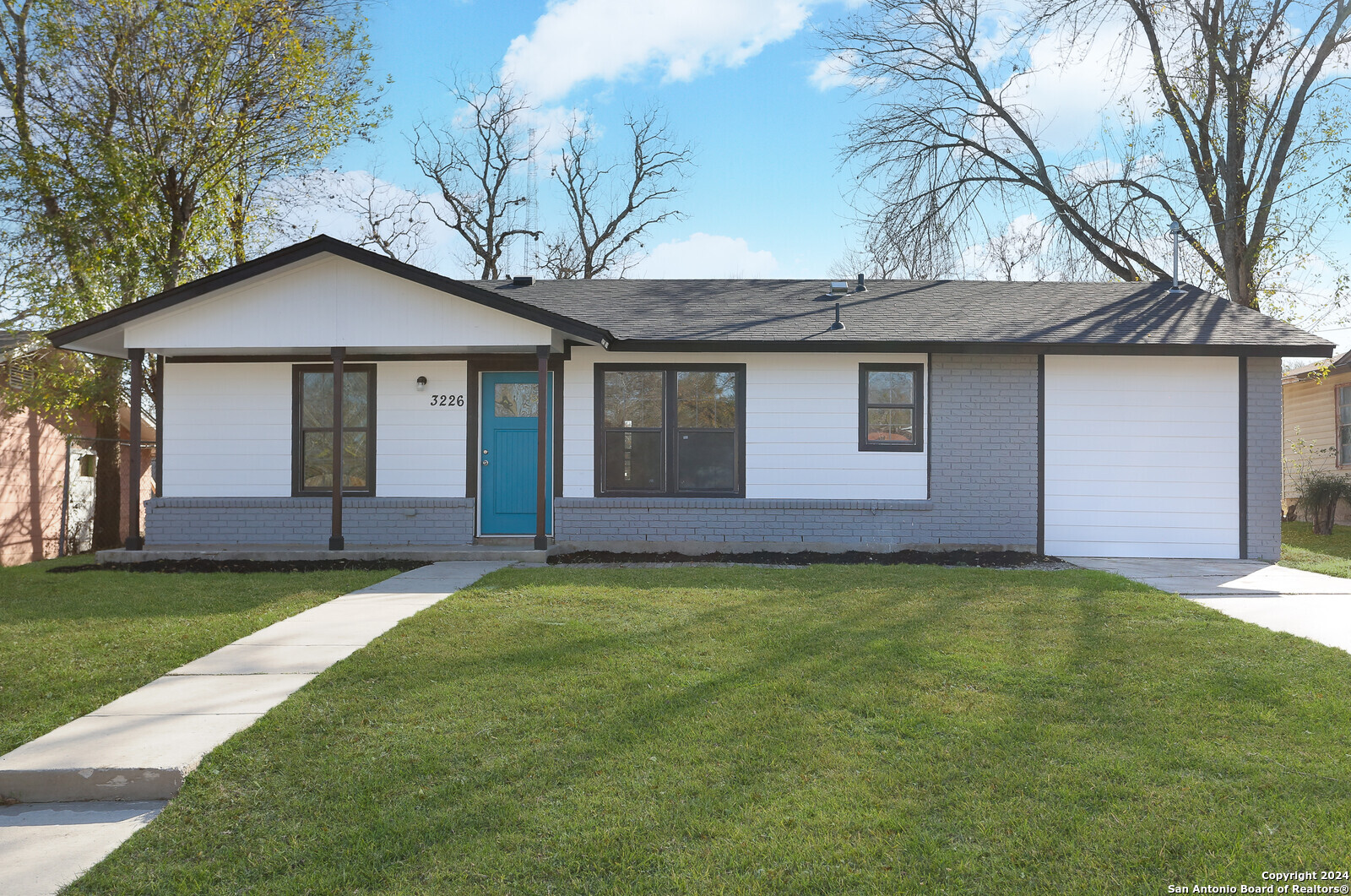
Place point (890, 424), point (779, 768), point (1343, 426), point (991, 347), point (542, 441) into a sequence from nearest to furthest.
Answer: point (779, 768) → point (542, 441) → point (991, 347) → point (890, 424) → point (1343, 426)

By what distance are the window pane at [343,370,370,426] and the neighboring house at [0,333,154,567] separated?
6.18 m

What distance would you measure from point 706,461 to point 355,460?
15.4 feet

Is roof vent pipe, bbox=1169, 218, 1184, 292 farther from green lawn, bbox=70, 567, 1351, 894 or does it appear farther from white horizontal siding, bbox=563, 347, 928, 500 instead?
green lawn, bbox=70, 567, 1351, 894

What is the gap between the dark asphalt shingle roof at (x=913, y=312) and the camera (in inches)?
424

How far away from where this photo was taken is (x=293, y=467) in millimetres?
11430

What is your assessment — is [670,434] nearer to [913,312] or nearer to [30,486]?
[913,312]

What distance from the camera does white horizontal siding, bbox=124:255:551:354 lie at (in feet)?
33.8

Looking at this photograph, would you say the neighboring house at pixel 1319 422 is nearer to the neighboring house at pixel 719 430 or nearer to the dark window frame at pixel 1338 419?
the dark window frame at pixel 1338 419

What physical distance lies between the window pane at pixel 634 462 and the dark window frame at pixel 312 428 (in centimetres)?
316

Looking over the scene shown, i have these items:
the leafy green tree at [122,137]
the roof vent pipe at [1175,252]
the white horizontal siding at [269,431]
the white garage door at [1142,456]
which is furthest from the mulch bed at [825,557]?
the leafy green tree at [122,137]

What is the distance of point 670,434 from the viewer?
1120 centimetres

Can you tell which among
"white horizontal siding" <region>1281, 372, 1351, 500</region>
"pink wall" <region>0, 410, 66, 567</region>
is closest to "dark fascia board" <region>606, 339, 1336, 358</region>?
"white horizontal siding" <region>1281, 372, 1351, 500</region>

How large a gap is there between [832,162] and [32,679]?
58.4ft

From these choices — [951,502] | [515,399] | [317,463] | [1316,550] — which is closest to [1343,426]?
[1316,550]
